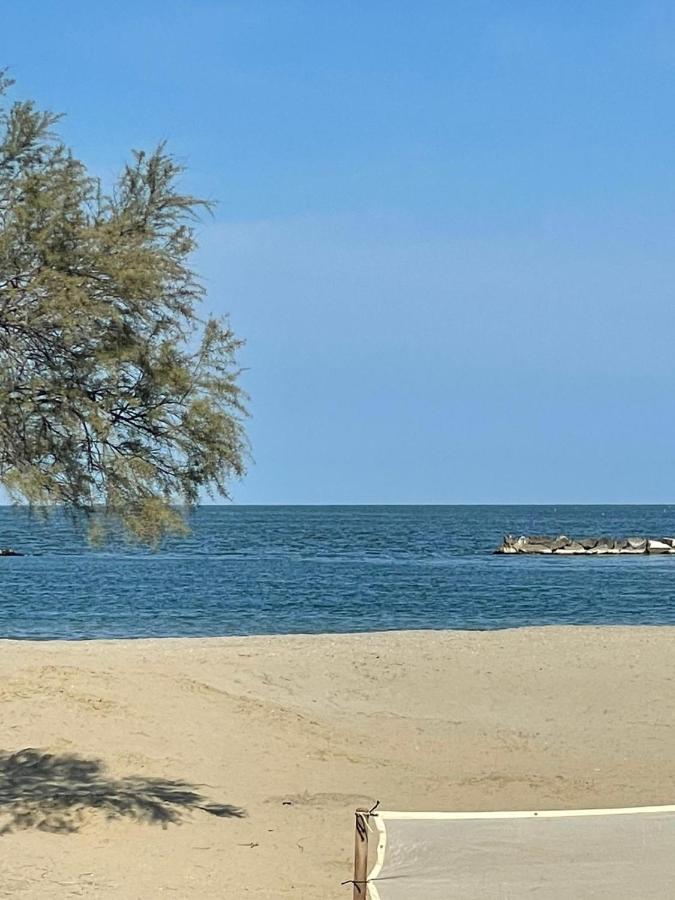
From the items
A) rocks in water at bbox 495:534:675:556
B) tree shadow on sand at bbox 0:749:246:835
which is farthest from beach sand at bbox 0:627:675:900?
rocks in water at bbox 495:534:675:556

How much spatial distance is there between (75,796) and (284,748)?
3075 millimetres

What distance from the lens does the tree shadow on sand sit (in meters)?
10.9

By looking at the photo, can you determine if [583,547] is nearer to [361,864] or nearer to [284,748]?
[284,748]

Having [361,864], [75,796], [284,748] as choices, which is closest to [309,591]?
[284,748]

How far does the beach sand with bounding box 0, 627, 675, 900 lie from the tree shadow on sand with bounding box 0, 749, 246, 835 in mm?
30

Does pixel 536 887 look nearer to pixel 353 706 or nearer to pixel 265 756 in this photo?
pixel 265 756

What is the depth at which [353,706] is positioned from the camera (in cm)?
1641

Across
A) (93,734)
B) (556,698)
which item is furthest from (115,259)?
(556,698)

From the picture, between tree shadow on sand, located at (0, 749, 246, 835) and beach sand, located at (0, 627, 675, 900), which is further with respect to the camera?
tree shadow on sand, located at (0, 749, 246, 835)

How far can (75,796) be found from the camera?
11.5m

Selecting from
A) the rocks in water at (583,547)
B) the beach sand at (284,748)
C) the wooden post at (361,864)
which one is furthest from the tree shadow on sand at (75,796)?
the rocks in water at (583,547)

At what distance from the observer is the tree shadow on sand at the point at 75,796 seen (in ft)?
35.8

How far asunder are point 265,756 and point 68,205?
6.71 m

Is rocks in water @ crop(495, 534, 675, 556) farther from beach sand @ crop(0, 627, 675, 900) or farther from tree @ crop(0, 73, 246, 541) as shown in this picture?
tree @ crop(0, 73, 246, 541)
